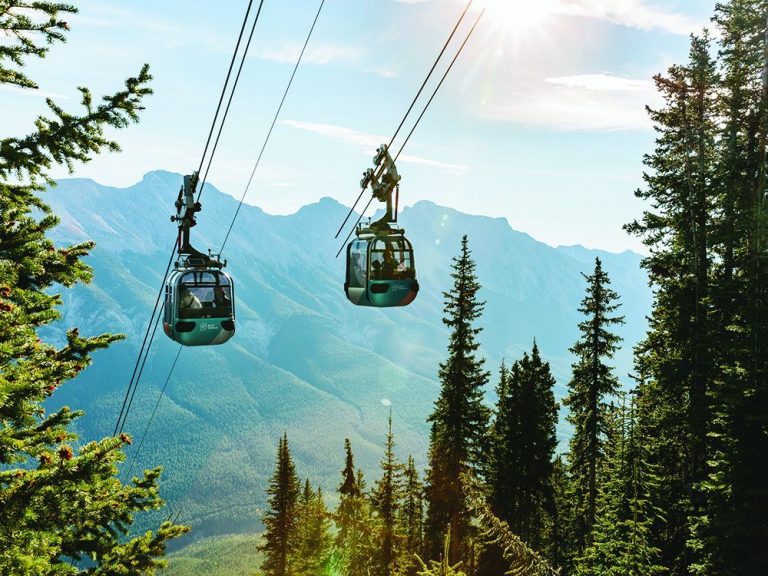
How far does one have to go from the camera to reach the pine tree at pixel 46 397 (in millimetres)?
6879

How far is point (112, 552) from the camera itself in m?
8.74

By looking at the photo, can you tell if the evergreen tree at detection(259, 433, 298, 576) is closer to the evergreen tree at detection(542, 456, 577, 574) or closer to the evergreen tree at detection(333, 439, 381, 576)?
the evergreen tree at detection(333, 439, 381, 576)

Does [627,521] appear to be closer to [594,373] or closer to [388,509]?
[594,373]

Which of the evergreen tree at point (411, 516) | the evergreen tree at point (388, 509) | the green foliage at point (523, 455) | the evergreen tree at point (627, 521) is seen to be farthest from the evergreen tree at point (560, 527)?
the evergreen tree at point (627, 521)

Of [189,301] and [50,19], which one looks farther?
[189,301]

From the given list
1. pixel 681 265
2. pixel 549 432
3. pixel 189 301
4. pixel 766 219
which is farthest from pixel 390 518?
pixel 766 219

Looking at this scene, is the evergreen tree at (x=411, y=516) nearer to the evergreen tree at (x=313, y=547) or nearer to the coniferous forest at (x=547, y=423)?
the coniferous forest at (x=547, y=423)

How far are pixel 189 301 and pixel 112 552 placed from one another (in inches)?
311

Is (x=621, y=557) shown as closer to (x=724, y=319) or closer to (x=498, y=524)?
(x=498, y=524)

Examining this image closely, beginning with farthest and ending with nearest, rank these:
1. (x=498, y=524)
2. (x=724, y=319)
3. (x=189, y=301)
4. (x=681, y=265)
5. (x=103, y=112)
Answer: (x=681, y=265)
(x=724, y=319)
(x=189, y=301)
(x=498, y=524)
(x=103, y=112)

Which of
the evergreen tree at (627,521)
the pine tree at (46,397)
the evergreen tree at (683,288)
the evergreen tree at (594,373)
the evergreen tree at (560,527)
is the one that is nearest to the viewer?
the pine tree at (46,397)

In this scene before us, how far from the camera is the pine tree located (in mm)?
6879

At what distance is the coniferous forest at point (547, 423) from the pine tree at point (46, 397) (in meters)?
0.03

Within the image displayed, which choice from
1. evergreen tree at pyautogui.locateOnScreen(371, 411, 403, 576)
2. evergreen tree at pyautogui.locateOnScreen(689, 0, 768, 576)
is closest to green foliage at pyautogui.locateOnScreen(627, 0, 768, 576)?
evergreen tree at pyautogui.locateOnScreen(689, 0, 768, 576)
